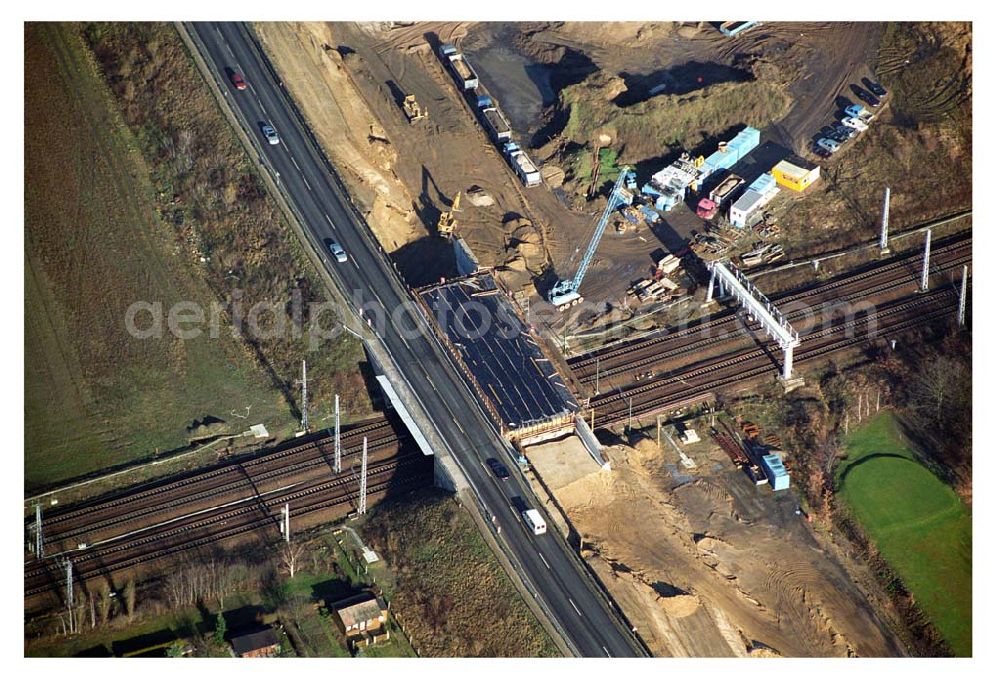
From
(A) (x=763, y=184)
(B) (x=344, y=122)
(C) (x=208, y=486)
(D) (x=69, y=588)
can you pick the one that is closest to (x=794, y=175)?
(A) (x=763, y=184)

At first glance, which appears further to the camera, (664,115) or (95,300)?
(664,115)

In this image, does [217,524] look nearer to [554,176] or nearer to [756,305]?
[756,305]

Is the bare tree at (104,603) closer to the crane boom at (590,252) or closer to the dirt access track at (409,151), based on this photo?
the dirt access track at (409,151)

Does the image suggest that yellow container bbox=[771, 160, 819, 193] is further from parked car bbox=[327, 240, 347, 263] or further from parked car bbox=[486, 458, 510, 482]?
parked car bbox=[486, 458, 510, 482]

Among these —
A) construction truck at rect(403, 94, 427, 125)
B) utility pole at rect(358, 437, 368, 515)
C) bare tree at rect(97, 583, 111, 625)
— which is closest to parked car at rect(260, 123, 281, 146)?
construction truck at rect(403, 94, 427, 125)

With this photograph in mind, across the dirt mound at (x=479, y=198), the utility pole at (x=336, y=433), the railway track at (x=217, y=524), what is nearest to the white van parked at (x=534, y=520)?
the railway track at (x=217, y=524)

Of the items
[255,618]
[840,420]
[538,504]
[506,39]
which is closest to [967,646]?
[840,420]
